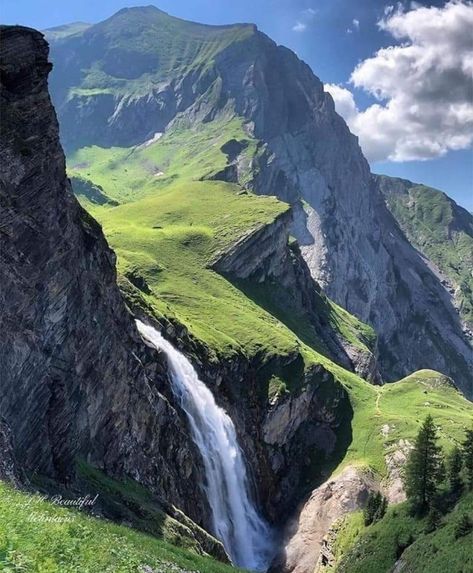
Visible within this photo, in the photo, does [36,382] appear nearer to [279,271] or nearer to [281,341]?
[281,341]

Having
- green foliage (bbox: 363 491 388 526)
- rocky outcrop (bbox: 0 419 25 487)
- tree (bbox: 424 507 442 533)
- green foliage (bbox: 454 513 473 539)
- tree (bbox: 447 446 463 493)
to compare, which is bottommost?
green foliage (bbox: 363 491 388 526)


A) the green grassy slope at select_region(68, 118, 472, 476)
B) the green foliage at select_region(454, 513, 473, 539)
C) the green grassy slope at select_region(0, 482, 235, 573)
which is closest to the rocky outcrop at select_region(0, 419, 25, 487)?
the green grassy slope at select_region(0, 482, 235, 573)

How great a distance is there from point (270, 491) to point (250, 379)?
20273 mm

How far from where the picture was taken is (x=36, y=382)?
47.4m

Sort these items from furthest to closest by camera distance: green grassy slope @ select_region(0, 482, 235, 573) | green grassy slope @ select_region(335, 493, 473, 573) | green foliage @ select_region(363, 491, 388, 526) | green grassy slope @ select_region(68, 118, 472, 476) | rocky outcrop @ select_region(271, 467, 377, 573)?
green grassy slope @ select_region(68, 118, 472, 476) < rocky outcrop @ select_region(271, 467, 377, 573) < green foliage @ select_region(363, 491, 388, 526) < green grassy slope @ select_region(335, 493, 473, 573) < green grassy slope @ select_region(0, 482, 235, 573)

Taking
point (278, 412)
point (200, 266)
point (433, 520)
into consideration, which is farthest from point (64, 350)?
point (200, 266)

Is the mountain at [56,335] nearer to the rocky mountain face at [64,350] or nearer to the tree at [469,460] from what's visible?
the rocky mountain face at [64,350]

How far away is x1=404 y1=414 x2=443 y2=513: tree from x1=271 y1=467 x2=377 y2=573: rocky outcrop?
19890mm

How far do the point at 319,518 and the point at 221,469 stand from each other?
65.0 ft

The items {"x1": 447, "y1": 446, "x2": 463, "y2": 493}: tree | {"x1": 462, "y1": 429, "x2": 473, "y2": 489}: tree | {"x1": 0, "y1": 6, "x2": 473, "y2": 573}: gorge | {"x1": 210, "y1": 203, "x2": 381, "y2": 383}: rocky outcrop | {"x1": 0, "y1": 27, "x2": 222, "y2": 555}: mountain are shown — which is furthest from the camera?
{"x1": 210, "y1": 203, "x2": 381, "y2": 383}: rocky outcrop

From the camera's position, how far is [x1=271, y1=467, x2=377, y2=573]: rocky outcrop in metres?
81.4

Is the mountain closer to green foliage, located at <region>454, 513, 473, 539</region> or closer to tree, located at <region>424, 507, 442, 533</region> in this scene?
tree, located at <region>424, 507, 442, 533</region>

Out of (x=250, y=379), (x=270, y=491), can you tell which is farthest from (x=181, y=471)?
(x=250, y=379)

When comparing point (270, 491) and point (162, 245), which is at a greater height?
point (162, 245)
